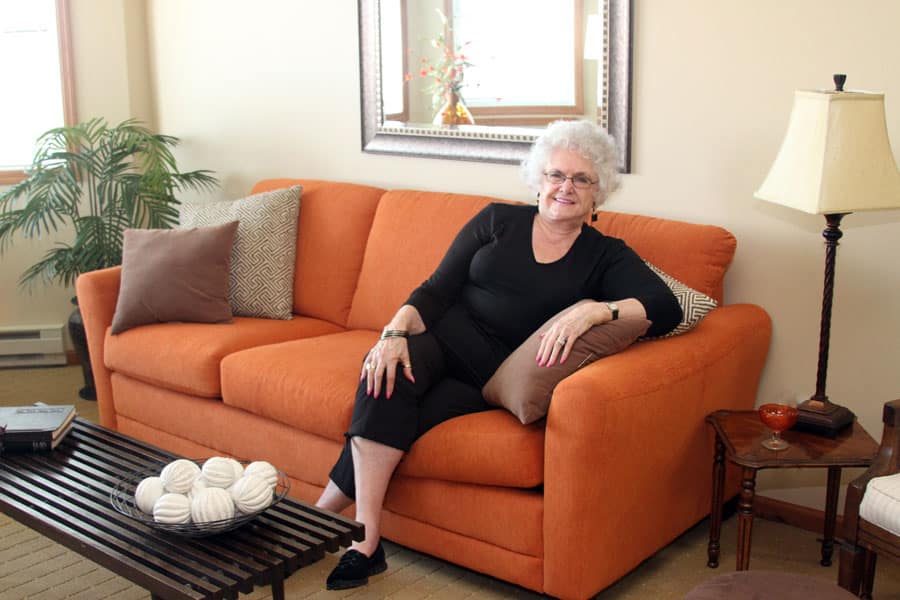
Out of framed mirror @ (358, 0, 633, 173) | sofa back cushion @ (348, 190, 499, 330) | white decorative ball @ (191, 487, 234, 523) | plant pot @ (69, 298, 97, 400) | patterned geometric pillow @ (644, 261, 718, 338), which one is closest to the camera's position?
white decorative ball @ (191, 487, 234, 523)

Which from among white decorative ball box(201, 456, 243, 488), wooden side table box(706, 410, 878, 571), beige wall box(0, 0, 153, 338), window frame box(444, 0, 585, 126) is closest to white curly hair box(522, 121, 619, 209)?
window frame box(444, 0, 585, 126)

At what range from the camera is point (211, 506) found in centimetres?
206

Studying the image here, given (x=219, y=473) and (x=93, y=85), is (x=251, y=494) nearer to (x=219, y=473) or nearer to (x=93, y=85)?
(x=219, y=473)

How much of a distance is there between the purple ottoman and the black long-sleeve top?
0.86 metres

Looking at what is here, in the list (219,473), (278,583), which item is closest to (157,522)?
(219,473)

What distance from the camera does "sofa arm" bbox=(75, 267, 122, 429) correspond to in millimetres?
3520

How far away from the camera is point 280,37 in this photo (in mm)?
4172

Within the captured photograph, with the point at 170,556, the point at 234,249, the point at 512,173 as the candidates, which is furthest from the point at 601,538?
the point at 234,249

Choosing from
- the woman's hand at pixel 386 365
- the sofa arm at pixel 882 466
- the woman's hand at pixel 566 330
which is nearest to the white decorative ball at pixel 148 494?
the woman's hand at pixel 386 365

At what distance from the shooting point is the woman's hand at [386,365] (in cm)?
262

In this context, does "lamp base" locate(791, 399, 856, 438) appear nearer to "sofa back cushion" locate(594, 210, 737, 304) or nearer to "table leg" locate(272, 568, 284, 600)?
"sofa back cushion" locate(594, 210, 737, 304)

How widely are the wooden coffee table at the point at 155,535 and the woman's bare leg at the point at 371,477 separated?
36cm

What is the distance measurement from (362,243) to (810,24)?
5.36 ft

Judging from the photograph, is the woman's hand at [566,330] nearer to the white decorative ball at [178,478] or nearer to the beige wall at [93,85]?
the white decorative ball at [178,478]
